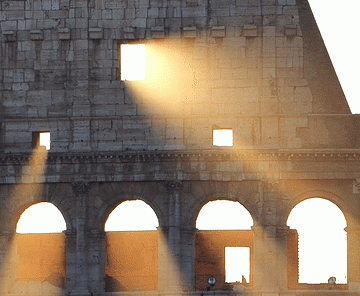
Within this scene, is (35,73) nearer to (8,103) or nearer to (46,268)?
(8,103)

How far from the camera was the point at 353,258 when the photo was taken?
269 feet

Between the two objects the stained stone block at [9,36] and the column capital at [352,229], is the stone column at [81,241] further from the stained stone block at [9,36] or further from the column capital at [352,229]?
the column capital at [352,229]

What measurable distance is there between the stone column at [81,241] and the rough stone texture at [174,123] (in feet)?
0.12

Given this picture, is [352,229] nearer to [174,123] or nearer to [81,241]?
[174,123]

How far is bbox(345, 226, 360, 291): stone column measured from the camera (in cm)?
8194

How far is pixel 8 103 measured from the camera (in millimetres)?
84062

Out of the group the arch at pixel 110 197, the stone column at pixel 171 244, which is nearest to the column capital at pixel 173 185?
the stone column at pixel 171 244

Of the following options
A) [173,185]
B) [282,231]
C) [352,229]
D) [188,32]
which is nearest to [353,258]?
[352,229]

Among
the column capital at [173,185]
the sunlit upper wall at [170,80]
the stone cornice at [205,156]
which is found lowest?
the column capital at [173,185]

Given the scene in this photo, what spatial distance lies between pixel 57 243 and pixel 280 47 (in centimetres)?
1219

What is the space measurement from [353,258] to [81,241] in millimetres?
10027

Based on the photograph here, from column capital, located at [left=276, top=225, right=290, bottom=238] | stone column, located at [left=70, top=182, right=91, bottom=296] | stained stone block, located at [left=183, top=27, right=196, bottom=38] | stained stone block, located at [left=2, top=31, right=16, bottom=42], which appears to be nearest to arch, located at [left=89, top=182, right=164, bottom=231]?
stone column, located at [left=70, top=182, right=91, bottom=296]

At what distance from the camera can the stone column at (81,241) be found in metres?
82.4

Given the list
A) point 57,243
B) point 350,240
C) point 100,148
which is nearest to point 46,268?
point 57,243
